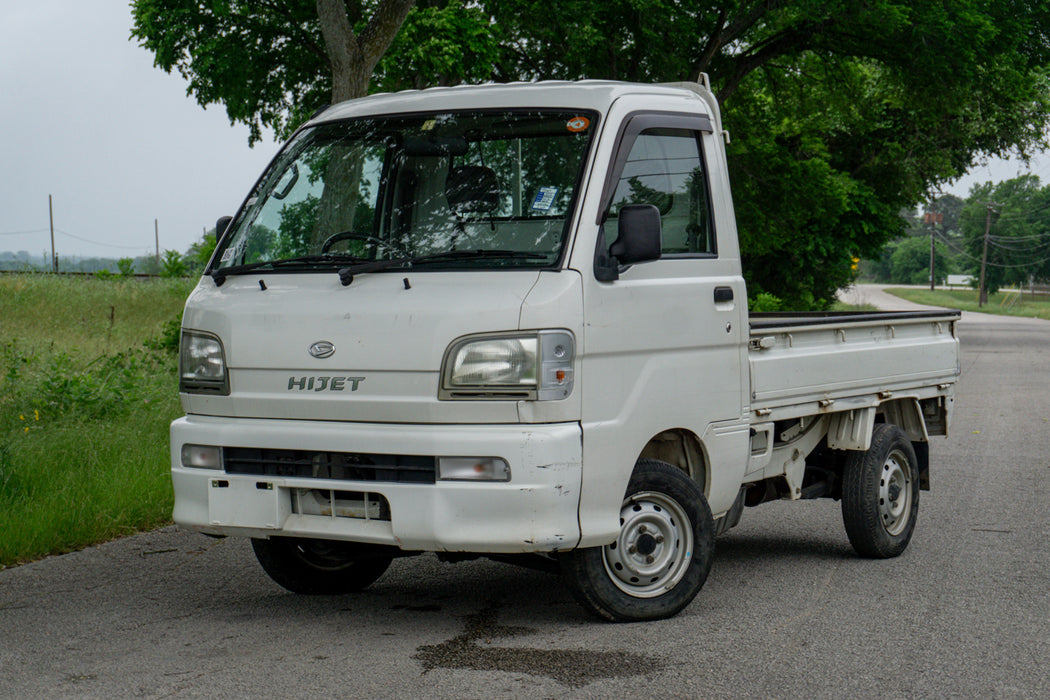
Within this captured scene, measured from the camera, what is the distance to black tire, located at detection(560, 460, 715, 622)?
5.56 m

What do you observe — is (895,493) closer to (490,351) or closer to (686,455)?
(686,455)

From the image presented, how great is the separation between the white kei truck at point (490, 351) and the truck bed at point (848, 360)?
0.11ft

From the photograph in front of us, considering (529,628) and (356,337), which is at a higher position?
(356,337)

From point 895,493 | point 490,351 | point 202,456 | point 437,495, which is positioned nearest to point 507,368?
point 490,351

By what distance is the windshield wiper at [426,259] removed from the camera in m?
5.43

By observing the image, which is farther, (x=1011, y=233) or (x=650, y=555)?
(x=1011, y=233)

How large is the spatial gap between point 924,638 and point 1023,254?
118m

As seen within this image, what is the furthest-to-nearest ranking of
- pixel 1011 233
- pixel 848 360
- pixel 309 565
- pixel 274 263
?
1. pixel 1011 233
2. pixel 848 360
3. pixel 309 565
4. pixel 274 263

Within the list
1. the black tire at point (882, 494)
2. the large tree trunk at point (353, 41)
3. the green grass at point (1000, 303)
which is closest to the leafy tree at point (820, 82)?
the large tree trunk at point (353, 41)

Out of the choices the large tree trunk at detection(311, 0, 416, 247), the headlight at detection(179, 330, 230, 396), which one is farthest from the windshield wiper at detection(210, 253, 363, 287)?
the large tree trunk at detection(311, 0, 416, 247)

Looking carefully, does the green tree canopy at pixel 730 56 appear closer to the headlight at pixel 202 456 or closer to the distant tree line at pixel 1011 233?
the headlight at pixel 202 456

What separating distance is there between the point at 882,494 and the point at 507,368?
10.8 ft

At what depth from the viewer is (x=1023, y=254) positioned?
380 feet

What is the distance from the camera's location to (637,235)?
5395mm
